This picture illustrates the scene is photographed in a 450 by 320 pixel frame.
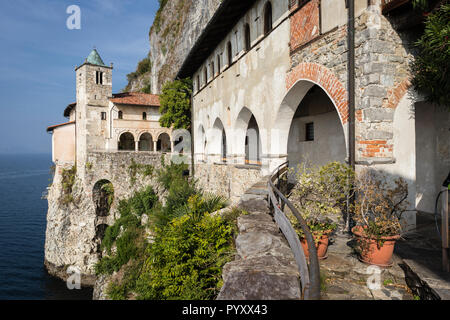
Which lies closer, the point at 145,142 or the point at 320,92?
the point at 320,92

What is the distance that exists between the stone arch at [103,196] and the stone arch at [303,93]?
67.3 ft

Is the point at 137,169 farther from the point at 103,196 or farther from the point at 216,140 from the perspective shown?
the point at 216,140

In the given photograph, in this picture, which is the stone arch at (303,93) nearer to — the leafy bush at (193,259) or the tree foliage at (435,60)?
the tree foliage at (435,60)

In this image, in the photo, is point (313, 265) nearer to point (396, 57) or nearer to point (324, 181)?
point (324, 181)

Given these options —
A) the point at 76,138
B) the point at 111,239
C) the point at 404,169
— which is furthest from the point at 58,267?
the point at 404,169

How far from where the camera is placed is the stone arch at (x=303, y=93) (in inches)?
223

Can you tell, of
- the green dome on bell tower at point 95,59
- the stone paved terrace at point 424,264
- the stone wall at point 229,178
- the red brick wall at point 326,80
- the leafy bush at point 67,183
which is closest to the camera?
the stone paved terrace at point 424,264

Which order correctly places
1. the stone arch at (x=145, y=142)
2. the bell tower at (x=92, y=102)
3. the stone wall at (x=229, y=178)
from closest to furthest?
the stone wall at (x=229, y=178)
the bell tower at (x=92, y=102)
the stone arch at (x=145, y=142)

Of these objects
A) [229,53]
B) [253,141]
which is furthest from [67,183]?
[229,53]

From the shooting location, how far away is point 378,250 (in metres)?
3.93

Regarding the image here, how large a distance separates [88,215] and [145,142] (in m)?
13.4

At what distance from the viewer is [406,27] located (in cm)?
509

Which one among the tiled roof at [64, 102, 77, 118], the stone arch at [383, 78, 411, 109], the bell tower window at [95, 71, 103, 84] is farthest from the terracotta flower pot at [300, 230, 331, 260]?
the tiled roof at [64, 102, 77, 118]

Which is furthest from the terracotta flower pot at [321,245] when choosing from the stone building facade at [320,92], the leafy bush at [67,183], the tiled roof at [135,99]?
the tiled roof at [135,99]
